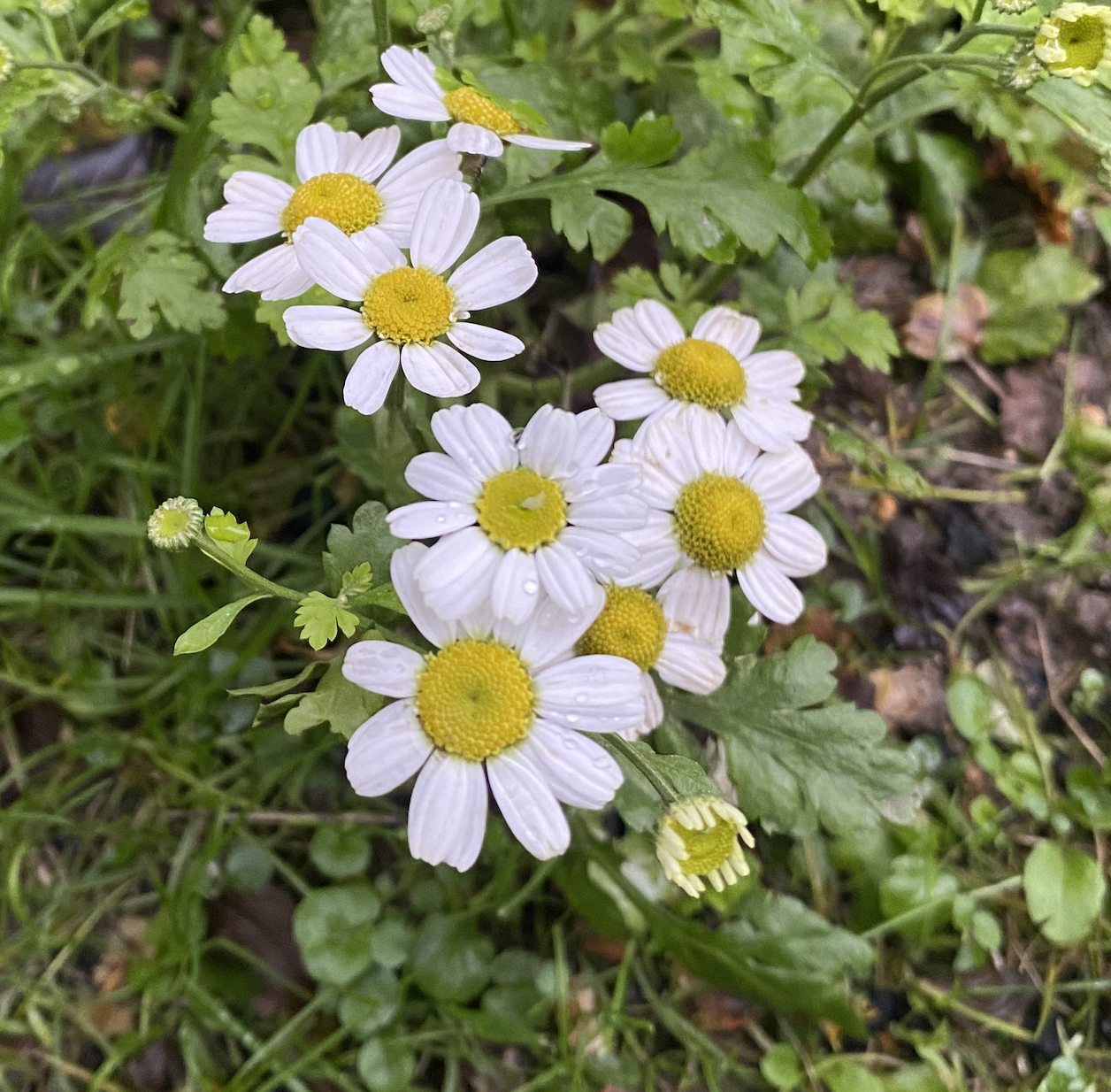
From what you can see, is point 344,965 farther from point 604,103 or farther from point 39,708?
point 604,103

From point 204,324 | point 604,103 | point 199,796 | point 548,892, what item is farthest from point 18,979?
point 604,103

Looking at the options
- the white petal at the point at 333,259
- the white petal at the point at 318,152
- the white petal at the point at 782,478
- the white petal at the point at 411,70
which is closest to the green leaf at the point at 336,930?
the white petal at the point at 782,478

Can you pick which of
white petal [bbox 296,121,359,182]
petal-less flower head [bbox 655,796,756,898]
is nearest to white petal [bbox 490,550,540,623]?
petal-less flower head [bbox 655,796,756,898]

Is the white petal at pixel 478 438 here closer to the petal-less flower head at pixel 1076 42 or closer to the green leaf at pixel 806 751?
the green leaf at pixel 806 751

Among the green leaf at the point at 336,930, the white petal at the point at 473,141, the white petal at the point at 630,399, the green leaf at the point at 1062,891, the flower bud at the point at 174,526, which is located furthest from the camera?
the green leaf at the point at 1062,891

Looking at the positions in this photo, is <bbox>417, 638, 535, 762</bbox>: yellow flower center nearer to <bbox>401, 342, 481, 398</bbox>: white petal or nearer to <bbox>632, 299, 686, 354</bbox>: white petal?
<bbox>401, 342, 481, 398</bbox>: white petal

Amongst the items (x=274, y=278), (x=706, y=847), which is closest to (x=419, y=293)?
(x=274, y=278)

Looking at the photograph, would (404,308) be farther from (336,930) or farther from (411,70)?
(336,930)

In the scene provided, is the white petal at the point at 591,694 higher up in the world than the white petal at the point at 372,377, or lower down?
lower down
